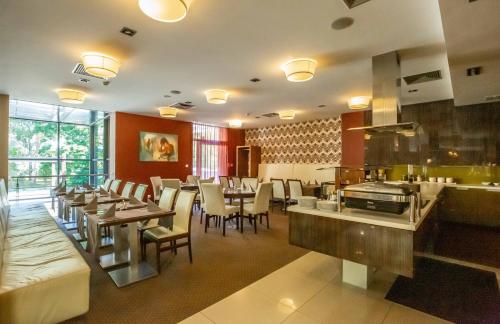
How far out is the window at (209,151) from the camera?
8.76 meters

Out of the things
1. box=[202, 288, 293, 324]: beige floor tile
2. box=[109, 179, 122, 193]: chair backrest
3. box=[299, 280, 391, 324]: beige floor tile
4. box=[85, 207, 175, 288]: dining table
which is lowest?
box=[202, 288, 293, 324]: beige floor tile

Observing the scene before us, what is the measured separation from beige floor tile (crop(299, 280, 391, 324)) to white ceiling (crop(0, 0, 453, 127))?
9.04 ft

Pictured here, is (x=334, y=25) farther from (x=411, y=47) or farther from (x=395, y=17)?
(x=411, y=47)

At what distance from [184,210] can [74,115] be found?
6516mm

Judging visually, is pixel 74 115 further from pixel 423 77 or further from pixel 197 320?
pixel 423 77

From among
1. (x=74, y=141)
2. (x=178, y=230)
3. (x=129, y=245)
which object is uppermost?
(x=74, y=141)

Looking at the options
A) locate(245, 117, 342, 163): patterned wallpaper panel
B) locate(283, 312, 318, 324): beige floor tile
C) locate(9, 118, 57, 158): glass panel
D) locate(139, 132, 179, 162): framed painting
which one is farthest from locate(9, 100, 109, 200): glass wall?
locate(283, 312, 318, 324): beige floor tile

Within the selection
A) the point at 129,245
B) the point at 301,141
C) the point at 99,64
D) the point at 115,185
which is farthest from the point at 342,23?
the point at 301,141

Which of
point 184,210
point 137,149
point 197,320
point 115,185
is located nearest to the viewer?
point 197,320

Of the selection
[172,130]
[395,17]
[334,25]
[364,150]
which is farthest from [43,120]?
[364,150]

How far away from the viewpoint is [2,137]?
5094mm

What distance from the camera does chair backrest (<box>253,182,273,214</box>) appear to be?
4641 millimetres

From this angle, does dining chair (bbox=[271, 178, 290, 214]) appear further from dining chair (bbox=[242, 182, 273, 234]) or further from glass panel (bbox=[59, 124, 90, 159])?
glass panel (bbox=[59, 124, 90, 159])

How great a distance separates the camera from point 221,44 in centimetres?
291
